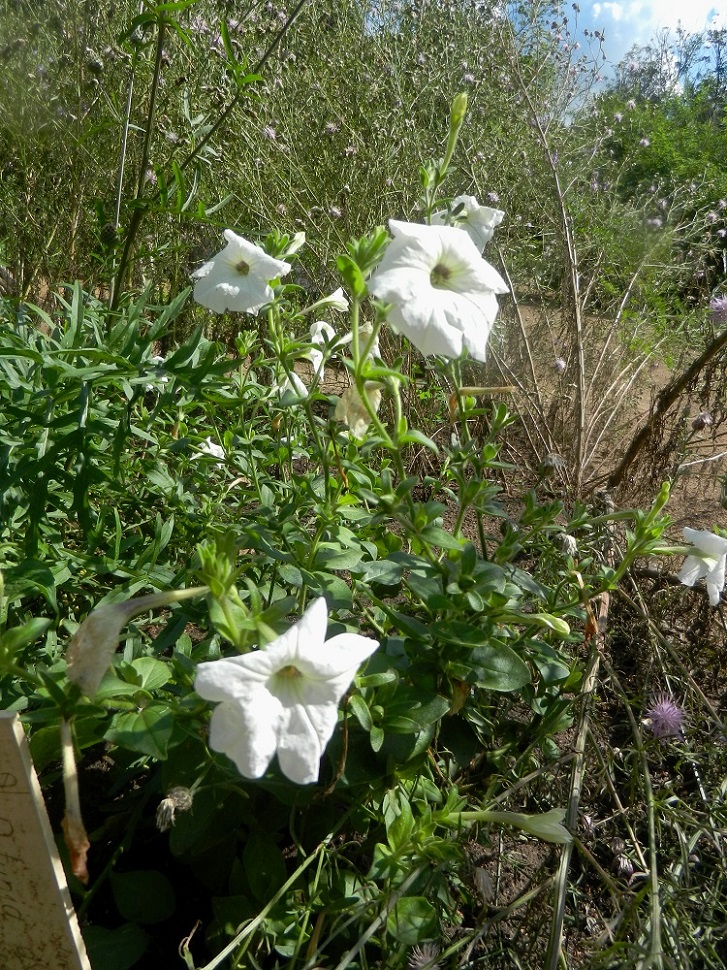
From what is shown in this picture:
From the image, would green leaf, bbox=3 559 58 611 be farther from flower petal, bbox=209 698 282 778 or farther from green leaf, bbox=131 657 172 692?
flower petal, bbox=209 698 282 778

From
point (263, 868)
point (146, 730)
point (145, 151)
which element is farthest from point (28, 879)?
point (145, 151)

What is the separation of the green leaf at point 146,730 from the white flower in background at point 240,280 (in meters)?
0.63

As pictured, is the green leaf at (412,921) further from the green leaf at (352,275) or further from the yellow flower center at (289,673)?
the green leaf at (352,275)

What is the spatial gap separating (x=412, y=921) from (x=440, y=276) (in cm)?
91

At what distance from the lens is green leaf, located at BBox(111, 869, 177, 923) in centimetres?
121

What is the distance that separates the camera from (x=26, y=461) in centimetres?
129

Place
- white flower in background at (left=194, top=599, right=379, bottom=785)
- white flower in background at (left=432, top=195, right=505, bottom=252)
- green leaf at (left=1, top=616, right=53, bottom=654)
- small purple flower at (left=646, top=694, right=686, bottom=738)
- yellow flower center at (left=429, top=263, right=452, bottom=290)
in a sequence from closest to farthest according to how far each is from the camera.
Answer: white flower in background at (left=194, top=599, right=379, bottom=785)
green leaf at (left=1, top=616, right=53, bottom=654)
yellow flower center at (left=429, top=263, right=452, bottom=290)
white flower in background at (left=432, top=195, right=505, bottom=252)
small purple flower at (left=646, top=694, right=686, bottom=738)

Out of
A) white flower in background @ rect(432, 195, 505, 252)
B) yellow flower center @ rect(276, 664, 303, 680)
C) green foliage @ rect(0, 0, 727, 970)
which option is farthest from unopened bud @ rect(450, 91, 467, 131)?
yellow flower center @ rect(276, 664, 303, 680)

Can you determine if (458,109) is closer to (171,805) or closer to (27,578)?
(27,578)

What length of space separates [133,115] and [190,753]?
8.67 ft

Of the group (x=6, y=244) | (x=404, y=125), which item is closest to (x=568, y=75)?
(x=404, y=125)

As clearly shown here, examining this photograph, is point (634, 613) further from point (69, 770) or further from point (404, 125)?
point (404, 125)

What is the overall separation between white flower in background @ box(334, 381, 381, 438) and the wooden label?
1.94 feet

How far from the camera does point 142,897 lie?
1223 mm
